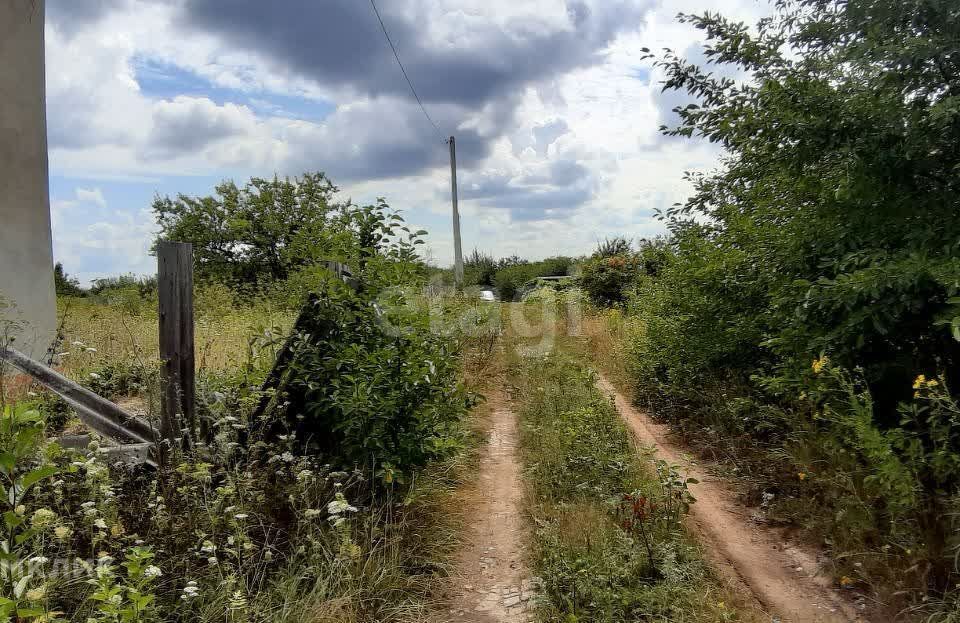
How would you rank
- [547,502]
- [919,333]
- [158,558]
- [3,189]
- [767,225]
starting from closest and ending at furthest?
[158,558], [919,333], [547,502], [767,225], [3,189]

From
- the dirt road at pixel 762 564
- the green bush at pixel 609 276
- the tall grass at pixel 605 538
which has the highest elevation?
the green bush at pixel 609 276

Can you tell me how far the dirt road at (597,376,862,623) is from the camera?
11.9 ft

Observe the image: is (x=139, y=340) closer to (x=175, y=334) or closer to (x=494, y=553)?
(x=175, y=334)

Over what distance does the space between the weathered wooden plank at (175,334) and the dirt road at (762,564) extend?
3825 millimetres

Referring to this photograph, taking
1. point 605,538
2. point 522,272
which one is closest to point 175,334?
point 605,538

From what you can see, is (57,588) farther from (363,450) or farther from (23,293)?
(23,293)

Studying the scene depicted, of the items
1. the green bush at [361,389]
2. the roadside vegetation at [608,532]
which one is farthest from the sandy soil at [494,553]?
the green bush at [361,389]

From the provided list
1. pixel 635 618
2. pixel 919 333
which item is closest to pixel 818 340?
pixel 919 333

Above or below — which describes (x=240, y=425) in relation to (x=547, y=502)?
above

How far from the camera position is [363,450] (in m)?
4.26

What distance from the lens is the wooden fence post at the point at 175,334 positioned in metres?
3.91

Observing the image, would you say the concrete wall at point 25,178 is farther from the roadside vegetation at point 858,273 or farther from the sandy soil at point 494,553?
the roadside vegetation at point 858,273

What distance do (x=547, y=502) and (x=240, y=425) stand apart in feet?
8.82

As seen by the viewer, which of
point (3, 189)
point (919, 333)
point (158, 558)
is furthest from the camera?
point (3, 189)
